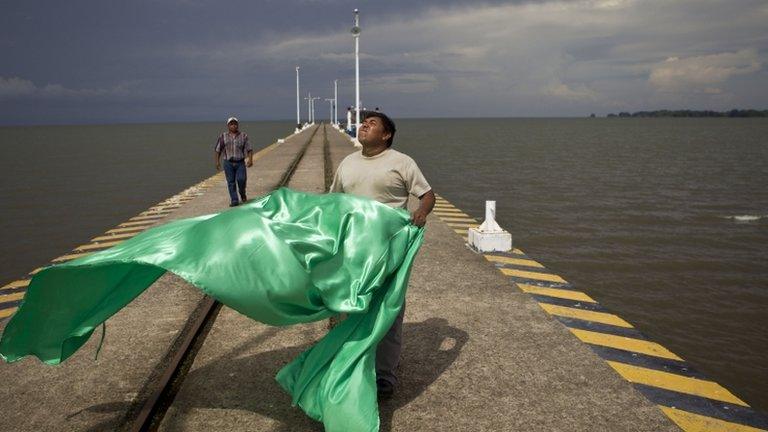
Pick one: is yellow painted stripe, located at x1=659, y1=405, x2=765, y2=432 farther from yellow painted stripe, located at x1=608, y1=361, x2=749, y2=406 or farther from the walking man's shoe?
the walking man's shoe

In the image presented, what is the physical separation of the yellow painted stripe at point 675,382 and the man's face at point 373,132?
9.78ft

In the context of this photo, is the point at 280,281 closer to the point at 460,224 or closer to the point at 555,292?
the point at 555,292

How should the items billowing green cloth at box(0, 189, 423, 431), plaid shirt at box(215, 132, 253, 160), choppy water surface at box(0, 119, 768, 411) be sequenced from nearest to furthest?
billowing green cloth at box(0, 189, 423, 431) < choppy water surface at box(0, 119, 768, 411) < plaid shirt at box(215, 132, 253, 160)

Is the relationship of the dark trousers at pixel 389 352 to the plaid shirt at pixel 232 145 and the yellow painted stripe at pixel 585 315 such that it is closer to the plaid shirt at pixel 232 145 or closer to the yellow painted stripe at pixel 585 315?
the yellow painted stripe at pixel 585 315

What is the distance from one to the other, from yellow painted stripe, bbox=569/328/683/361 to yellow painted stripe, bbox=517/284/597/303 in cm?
132

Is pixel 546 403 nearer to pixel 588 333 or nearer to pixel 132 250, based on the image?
pixel 588 333

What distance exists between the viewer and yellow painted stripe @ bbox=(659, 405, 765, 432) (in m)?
4.19

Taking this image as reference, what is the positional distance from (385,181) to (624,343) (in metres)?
3.29

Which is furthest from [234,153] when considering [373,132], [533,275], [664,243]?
[664,243]

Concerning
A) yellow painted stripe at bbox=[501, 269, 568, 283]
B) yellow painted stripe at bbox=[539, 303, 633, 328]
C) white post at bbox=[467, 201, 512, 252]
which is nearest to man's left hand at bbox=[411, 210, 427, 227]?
yellow painted stripe at bbox=[539, 303, 633, 328]

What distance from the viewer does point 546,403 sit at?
14.5 ft

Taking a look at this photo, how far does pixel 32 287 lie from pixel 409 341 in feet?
10.9

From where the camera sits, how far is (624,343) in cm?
582

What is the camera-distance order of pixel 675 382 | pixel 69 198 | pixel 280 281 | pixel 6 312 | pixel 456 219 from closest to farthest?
1. pixel 280 281
2. pixel 675 382
3. pixel 6 312
4. pixel 456 219
5. pixel 69 198
